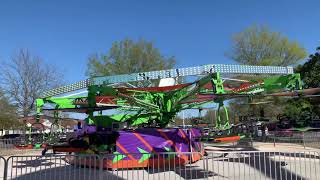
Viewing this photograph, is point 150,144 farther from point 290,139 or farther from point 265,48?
point 265,48

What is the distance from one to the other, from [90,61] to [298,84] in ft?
101

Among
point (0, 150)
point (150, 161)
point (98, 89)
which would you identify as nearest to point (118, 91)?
point (98, 89)

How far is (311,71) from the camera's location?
4106cm

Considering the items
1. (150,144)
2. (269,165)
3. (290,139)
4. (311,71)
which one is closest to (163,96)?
(150,144)

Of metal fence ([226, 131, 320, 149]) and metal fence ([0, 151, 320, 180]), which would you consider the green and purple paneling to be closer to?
metal fence ([0, 151, 320, 180])

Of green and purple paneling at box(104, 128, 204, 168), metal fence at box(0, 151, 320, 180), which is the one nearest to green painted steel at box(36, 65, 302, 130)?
green and purple paneling at box(104, 128, 204, 168)

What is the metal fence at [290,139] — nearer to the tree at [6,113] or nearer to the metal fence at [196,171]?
the metal fence at [196,171]

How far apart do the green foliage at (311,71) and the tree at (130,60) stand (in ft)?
45.3

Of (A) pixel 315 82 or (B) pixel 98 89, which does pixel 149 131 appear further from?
(A) pixel 315 82

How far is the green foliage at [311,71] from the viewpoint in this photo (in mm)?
40188

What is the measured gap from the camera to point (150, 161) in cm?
1360

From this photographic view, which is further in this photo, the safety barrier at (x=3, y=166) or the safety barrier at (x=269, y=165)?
the safety barrier at (x=269, y=165)

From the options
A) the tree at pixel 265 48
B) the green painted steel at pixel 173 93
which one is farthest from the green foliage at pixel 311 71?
the green painted steel at pixel 173 93

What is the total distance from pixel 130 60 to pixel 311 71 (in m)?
18.8
